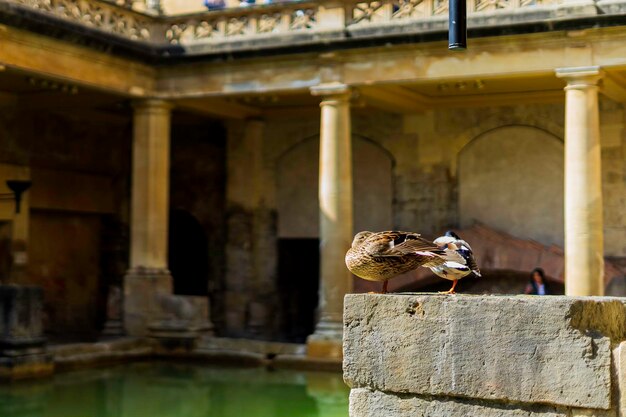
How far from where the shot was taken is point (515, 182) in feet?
62.7

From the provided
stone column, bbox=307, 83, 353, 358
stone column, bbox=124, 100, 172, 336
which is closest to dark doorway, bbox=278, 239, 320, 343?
stone column, bbox=124, 100, 172, 336

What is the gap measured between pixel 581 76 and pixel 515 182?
166 inches

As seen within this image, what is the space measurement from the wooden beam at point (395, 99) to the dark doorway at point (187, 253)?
5.39m

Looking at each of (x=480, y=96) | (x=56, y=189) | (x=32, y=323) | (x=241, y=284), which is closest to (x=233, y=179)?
(x=241, y=284)

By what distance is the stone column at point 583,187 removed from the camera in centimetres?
1508

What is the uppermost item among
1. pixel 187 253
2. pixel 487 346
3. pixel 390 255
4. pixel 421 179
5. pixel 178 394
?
pixel 421 179

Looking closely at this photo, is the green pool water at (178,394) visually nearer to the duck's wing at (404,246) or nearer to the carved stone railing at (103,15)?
the carved stone railing at (103,15)

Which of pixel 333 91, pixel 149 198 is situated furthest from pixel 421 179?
pixel 149 198

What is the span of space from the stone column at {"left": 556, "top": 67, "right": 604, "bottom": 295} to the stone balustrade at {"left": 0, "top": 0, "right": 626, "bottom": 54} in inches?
42.9

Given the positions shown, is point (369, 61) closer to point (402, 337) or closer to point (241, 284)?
point (241, 284)

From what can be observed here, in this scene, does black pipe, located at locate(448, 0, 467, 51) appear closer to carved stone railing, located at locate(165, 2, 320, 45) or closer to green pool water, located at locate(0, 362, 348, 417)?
green pool water, located at locate(0, 362, 348, 417)

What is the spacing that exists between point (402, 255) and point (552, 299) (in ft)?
3.40

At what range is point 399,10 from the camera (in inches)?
652

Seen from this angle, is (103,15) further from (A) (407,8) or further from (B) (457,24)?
(B) (457,24)
